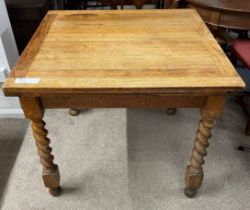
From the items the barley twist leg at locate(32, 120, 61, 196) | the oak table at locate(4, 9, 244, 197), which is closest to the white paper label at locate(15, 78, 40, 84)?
the oak table at locate(4, 9, 244, 197)

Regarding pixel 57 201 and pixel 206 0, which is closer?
pixel 57 201

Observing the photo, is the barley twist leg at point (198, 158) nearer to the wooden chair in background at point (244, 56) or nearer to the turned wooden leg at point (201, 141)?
the turned wooden leg at point (201, 141)

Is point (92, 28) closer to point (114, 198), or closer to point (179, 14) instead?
point (179, 14)

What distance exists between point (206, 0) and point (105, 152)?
104cm

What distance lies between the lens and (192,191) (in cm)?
125

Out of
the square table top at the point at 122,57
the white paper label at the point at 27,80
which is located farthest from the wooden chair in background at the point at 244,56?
the white paper label at the point at 27,80

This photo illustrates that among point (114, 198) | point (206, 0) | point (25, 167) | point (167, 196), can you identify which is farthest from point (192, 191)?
point (206, 0)

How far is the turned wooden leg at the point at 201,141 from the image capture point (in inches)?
36.4

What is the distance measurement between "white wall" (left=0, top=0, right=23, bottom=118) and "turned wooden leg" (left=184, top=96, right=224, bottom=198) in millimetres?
1196

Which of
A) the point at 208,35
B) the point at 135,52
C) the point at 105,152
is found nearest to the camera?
the point at 135,52

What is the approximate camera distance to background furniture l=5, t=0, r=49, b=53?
2014 millimetres

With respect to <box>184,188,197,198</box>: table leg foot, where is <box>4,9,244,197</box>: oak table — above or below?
above

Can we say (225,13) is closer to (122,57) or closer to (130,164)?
(122,57)

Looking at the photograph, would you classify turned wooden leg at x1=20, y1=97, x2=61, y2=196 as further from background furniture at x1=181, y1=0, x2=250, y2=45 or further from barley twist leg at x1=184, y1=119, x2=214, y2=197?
background furniture at x1=181, y1=0, x2=250, y2=45
